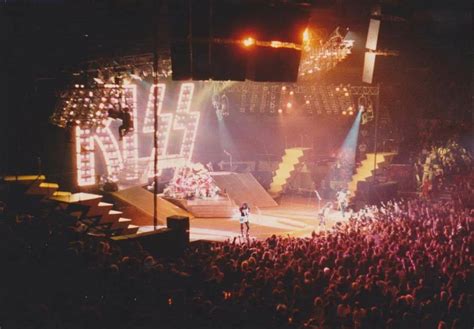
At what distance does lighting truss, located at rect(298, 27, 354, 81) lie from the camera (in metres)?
14.9

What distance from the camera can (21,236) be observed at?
8.01m

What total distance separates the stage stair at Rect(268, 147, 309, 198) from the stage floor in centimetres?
315

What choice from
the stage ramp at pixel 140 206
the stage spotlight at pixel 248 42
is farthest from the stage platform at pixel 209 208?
the stage spotlight at pixel 248 42

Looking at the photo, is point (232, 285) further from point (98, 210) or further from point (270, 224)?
point (270, 224)

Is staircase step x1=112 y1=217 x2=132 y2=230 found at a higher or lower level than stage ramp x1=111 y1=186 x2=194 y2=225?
higher

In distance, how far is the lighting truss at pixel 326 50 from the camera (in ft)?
48.9

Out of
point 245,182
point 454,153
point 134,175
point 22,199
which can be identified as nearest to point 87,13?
point 22,199

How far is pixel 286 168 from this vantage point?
2555 cm

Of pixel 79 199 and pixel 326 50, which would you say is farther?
pixel 326 50

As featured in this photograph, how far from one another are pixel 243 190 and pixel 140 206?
6.19m

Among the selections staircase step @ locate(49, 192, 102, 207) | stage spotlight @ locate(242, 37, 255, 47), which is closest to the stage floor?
staircase step @ locate(49, 192, 102, 207)

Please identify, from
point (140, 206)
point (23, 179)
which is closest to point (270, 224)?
point (140, 206)

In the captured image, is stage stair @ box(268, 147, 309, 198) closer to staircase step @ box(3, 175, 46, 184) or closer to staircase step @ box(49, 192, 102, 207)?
staircase step @ box(49, 192, 102, 207)

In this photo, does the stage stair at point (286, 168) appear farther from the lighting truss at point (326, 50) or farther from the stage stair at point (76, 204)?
the stage stair at point (76, 204)
